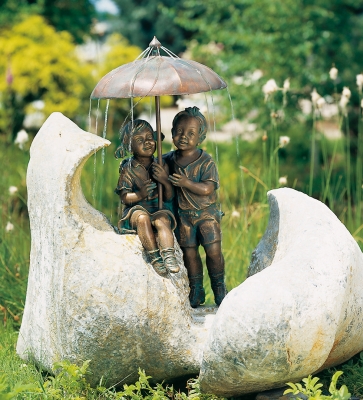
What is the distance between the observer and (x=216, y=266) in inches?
154

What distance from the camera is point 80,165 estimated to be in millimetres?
3424

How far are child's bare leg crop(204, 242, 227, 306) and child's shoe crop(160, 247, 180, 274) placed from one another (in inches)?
14.6

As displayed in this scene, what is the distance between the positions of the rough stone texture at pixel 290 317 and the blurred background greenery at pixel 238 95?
4.88 ft

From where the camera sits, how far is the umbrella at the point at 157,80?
332 centimetres

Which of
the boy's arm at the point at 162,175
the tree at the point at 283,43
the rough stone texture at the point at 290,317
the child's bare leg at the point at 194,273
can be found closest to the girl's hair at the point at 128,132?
the boy's arm at the point at 162,175

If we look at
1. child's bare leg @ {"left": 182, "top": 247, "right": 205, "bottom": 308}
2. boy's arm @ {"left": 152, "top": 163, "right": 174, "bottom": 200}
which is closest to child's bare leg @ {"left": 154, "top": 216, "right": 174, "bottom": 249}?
boy's arm @ {"left": 152, "top": 163, "right": 174, "bottom": 200}

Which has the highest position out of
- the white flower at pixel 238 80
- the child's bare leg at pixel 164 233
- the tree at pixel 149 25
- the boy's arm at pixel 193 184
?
the boy's arm at pixel 193 184

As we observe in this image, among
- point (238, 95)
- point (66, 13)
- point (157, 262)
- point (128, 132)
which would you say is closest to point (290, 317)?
point (157, 262)

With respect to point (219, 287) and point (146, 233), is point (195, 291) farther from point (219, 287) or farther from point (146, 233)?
point (146, 233)

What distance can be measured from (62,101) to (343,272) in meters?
7.73

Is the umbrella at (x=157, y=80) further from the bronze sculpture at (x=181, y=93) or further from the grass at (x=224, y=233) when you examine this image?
the grass at (x=224, y=233)

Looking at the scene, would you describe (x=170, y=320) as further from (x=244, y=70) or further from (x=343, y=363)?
(x=244, y=70)

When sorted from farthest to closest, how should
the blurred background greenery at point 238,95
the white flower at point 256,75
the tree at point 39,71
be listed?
the tree at point 39,71, the white flower at point 256,75, the blurred background greenery at point 238,95

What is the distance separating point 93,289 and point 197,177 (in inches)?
35.0
